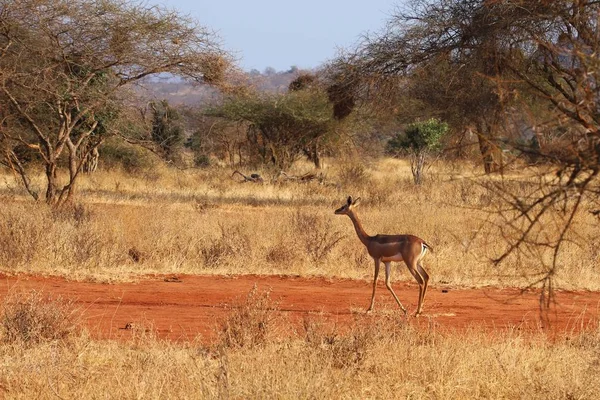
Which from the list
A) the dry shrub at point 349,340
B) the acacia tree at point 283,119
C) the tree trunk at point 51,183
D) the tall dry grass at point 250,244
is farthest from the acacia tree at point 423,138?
the dry shrub at point 349,340

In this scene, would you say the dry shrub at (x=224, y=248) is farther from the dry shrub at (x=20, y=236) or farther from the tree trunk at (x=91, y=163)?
the tree trunk at (x=91, y=163)

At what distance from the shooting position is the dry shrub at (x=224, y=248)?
41.3 ft

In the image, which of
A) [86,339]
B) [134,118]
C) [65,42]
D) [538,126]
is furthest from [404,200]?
[538,126]

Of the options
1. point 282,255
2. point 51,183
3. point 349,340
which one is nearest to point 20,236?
point 282,255

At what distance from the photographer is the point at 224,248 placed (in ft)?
41.9

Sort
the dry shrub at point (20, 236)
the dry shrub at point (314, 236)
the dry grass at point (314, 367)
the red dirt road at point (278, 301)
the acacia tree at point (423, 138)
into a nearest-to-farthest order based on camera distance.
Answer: the dry grass at point (314, 367)
the red dirt road at point (278, 301)
the dry shrub at point (20, 236)
the dry shrub at point (314, 236)
the acacia tree at point (423, 138)

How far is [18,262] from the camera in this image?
11.6 metres

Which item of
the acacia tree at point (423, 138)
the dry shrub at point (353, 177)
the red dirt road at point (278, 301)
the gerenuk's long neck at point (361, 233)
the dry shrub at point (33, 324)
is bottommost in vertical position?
the red dirt road at point (278, 301)

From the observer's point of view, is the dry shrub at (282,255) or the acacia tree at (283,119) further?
the acacia tree at (283,119)

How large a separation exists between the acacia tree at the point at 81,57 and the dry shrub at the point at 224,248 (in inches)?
177

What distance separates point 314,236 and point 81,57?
6.44 meters

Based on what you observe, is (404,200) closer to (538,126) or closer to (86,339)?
(86,339)

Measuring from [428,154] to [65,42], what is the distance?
15.5m

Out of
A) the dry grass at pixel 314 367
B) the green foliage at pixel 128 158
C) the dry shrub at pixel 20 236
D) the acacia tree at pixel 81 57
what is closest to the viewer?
the dry grass at pixel 314 367
